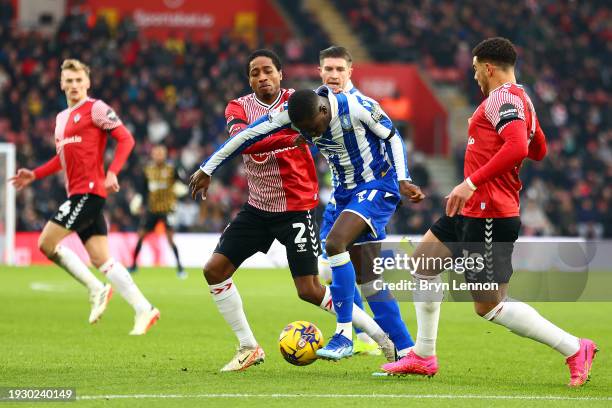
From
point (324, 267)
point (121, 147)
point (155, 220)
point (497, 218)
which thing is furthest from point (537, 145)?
point (155, 220)

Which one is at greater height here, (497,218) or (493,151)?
(493,151)

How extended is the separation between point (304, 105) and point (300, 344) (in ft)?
5.63

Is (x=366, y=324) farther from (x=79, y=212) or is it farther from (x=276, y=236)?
(x=79, y=212)

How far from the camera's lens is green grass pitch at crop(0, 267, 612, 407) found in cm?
713

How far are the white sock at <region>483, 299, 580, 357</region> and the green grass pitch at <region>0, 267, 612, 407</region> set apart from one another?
305 millimetres

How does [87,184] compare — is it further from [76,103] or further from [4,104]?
[4,104]

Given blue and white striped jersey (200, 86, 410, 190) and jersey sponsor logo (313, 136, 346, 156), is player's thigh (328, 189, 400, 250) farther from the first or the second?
jersey sponsor logo (313, 136, 346, 156)

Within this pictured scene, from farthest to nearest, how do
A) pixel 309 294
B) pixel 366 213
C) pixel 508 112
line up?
pixel 309 294, pixel 366 213, pixel 508 112

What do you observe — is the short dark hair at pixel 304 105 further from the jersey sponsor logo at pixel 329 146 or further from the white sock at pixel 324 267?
the white sock at pixel 324 267

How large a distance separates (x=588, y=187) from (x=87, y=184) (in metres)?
19.9

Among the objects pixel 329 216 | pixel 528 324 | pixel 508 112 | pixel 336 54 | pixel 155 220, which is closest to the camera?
pixel 508 112

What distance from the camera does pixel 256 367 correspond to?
877 centimetres

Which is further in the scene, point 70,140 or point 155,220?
point 155,220

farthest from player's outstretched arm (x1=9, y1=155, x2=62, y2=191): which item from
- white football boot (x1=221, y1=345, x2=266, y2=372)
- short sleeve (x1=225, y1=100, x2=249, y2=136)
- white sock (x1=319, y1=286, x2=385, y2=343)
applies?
white sock (x1=319, y1=286, x2=385, y2=343)
